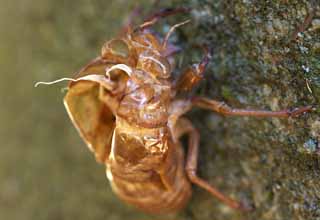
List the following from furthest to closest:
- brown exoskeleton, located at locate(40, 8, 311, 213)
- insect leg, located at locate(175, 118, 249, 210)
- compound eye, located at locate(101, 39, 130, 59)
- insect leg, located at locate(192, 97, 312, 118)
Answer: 1. insect leg, located at locate(175, 118, 249, 210)
2. compound eye, located at locate(101, 39, 130, 59)
3. brown exoskeleton, located at locate(40, 8, 311, 213)
4. insect leg, located at locate(192, 97, 312, 118)

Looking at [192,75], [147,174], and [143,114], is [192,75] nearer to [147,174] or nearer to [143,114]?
[143,114]

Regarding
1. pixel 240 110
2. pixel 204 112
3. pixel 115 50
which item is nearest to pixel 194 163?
pixel 204 112

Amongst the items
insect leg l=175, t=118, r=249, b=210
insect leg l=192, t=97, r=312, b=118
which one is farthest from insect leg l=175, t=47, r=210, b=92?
insect leg l=175, t=118, r=249, b=210

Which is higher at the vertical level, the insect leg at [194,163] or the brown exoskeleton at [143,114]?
the brown exoskeleton at [143,114]

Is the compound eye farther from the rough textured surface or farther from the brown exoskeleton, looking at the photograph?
the rough textured surface

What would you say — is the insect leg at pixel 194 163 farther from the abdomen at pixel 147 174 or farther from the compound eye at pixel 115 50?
the compound eye at pixel 115 50

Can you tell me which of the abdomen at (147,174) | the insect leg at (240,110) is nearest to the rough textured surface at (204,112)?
the insect leg at (240,110)
